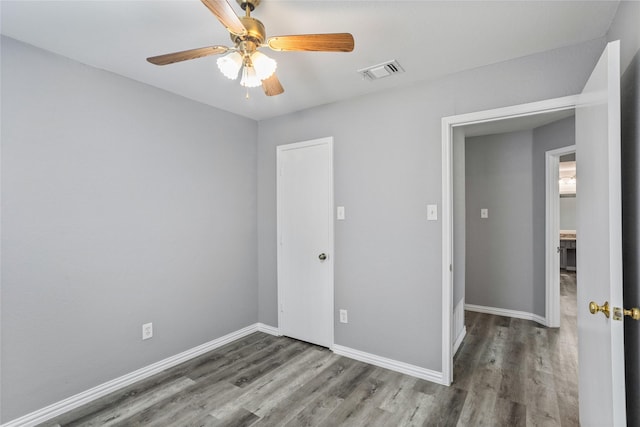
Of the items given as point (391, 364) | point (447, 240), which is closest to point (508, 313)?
point (391, 364)

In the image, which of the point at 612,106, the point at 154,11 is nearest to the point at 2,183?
the point at 154,11

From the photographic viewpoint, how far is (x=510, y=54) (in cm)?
211

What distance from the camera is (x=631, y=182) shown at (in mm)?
1417

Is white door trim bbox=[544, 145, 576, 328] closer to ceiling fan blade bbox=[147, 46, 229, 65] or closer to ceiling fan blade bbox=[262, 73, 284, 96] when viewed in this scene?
ceiling fan blade bbox=[262, 73, 284, 96]

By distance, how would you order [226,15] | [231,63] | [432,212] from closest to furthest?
1. [226,15]
2. [231,63]
3. [432,212]

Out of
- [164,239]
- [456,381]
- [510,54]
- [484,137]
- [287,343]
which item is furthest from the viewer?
[484,137]

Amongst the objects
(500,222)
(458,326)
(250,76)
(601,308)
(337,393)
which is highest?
(250,76)

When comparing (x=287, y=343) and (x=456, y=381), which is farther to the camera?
(x=287, y=343)

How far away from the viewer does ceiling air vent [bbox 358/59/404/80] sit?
2.25 meters

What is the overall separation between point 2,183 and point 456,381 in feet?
11.3

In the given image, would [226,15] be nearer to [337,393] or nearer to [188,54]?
[188,54]

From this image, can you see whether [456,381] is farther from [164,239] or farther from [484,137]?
[484,137]

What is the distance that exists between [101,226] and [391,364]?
2.59m

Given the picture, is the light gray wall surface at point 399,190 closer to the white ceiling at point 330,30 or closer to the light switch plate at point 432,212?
the light switch plate at point 432,212
